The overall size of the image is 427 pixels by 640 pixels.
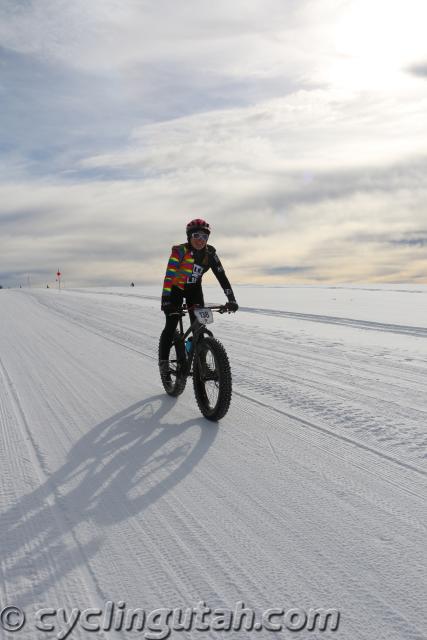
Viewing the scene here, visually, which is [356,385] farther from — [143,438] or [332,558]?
[332,558]

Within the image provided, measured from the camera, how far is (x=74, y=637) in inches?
90.3

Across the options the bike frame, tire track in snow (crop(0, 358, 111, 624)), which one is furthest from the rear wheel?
tire track in snow (crop(0, 358, 111, 624))

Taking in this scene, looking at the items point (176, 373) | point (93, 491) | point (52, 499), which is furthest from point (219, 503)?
point (176, 373)

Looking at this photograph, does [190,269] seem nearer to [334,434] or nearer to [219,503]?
[334,434]

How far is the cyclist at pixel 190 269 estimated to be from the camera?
5.91 metres

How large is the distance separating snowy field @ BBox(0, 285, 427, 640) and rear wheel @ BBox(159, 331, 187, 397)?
22 cm

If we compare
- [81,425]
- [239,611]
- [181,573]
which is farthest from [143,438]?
[239,611]

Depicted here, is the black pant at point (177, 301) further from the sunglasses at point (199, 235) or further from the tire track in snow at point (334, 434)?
the tire track in snow at point (334, 434)

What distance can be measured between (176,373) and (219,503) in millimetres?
2981

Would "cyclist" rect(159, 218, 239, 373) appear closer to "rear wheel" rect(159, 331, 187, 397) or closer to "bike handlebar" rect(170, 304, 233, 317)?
"bike handlebar" rect(170, 304, 233, 317)

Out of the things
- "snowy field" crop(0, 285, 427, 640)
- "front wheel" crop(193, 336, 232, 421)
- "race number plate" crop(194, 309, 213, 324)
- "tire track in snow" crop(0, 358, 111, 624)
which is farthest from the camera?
"race number plate" crop(194, 309, 213, 324)

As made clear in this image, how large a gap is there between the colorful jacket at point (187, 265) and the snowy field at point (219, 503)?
55.6 inches

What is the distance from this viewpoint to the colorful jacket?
6.04m

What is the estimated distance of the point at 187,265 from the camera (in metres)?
6.07
